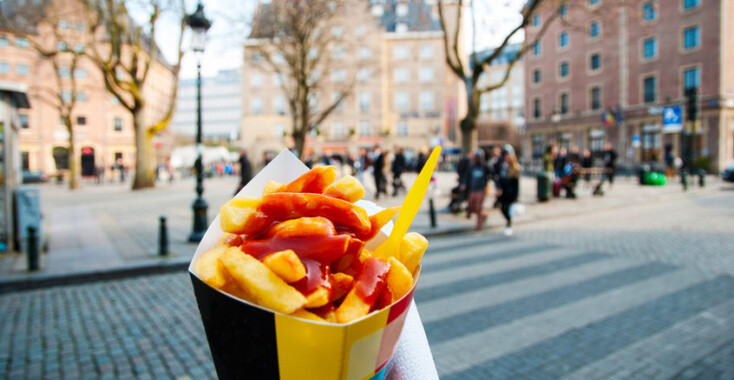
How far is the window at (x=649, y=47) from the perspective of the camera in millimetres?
36344

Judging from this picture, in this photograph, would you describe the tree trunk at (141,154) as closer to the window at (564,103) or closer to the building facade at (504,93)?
the window at (564,103)

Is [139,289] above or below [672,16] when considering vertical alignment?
below

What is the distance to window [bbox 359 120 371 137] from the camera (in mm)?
50031

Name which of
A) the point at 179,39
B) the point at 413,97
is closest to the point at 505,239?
the point at 179,39

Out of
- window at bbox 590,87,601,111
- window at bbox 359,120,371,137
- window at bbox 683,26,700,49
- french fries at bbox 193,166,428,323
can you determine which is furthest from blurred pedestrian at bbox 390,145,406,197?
window at bbox 359,120,371,137

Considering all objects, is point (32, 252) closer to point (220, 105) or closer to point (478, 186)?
point (478, 186)

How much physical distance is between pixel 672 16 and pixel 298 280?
43363 mm

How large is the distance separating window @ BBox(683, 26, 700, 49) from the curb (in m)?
39.7

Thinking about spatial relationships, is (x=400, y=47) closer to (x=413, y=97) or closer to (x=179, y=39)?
(x=413, y=97)

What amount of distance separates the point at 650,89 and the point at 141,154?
37.9 meters

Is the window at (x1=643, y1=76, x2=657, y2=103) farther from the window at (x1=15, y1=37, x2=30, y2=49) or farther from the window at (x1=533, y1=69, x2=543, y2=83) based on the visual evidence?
the window at (x1=15, y1=37, x2=30, y2=49)

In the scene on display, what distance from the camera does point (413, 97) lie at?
166ft

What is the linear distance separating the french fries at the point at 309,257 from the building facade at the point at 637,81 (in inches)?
1142

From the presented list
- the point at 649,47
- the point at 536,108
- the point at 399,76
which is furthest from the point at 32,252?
the point at 536,108
